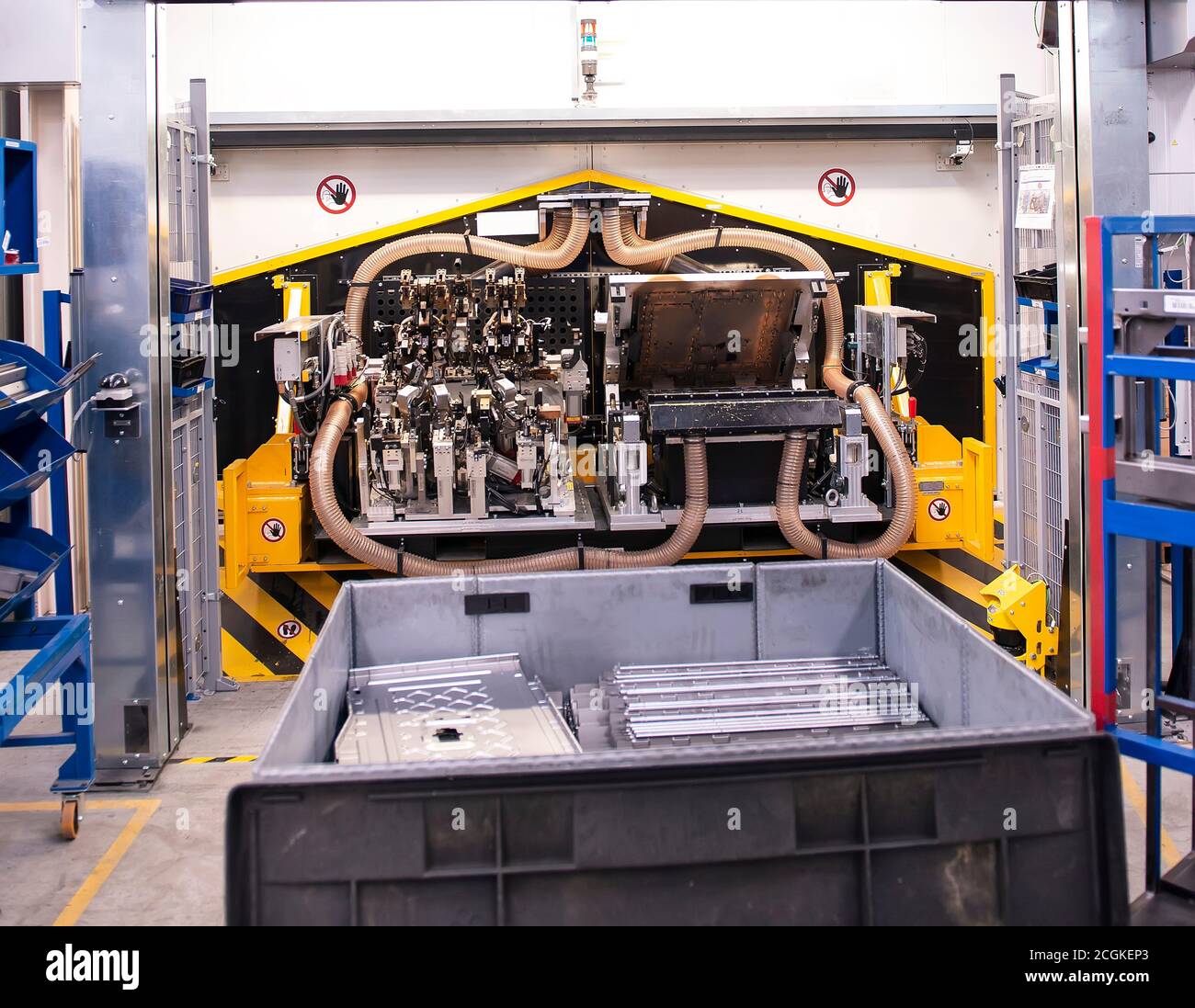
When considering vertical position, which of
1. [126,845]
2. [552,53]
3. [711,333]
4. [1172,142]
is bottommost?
[126,845]

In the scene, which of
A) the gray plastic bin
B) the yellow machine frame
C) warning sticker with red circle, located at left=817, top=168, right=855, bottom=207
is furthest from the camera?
warning sticker with red circle, located at left=817, top=168, right=855, bottom=207

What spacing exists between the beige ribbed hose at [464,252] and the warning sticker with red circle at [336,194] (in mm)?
371

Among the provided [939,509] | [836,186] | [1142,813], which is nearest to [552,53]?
[836,186]

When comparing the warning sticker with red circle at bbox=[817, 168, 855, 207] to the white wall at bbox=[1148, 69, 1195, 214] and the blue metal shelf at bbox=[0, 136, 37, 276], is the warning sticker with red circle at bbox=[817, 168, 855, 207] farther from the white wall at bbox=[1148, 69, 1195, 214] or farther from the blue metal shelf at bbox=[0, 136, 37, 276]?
the blue metal shelf at bbox=[0, 136, 37, 276]

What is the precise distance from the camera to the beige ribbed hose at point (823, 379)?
17.1ft

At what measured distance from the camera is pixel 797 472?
16.9ft

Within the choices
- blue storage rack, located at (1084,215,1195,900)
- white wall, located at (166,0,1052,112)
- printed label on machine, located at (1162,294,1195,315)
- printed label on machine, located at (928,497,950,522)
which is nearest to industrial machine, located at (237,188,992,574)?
printed label on machine, located at (928,497,950,522)

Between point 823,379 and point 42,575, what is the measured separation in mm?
3172

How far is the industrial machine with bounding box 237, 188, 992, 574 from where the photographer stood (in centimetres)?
507

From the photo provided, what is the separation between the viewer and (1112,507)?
10.0 ft

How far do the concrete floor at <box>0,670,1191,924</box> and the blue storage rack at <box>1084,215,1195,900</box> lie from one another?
1.94 ft

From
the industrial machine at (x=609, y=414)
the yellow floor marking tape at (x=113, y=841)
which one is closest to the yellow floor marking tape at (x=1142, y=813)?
the industrial machine at (x=609, y=414)

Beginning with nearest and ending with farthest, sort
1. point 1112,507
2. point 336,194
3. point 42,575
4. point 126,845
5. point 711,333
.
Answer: point 1112,507, point 42,575, point 126,845, point 711,333, point 336,194

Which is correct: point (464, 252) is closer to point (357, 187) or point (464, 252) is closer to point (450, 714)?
point (357, 187)
